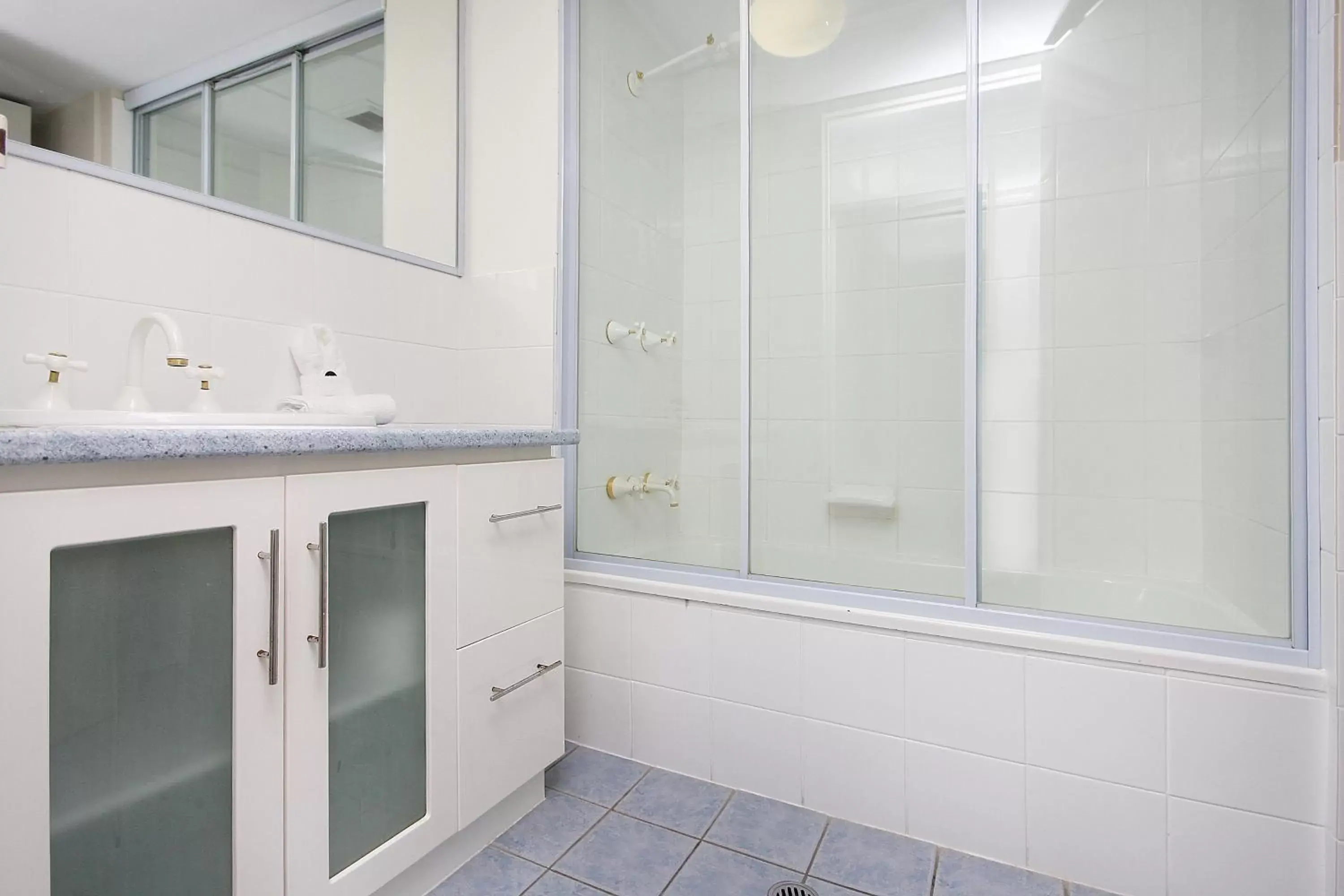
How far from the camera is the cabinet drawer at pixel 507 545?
120 cm

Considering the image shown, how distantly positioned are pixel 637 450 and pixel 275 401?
945 millimetres

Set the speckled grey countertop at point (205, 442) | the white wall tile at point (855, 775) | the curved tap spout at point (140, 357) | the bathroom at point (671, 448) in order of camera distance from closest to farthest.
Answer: the speckled grey countertop at point (205, 442) < the bathroom at point (671, 448) < the curved tap spout at point (140, 357) < the white wall tile at point (855, 775)

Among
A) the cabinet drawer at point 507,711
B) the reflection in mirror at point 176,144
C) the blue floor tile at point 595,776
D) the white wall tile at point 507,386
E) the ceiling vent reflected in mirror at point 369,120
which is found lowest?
the blue floor tile at point 595,776

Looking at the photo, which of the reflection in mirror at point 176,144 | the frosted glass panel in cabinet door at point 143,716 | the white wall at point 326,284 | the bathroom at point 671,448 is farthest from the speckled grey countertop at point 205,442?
the reflection in mirror at point 176,144

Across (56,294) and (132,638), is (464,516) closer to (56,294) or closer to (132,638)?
(132,638)

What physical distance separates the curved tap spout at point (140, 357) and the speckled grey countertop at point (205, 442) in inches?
8.3

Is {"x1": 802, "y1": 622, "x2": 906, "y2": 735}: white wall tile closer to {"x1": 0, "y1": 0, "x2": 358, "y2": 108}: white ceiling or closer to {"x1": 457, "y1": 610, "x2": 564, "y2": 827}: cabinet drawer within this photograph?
{"x1": 457, "y1": 610, "x2": 564, "y2": 827}: cabinet drawer

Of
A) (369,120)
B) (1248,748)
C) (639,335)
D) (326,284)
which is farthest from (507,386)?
(1248,748)

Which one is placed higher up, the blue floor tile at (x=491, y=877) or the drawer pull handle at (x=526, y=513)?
the drawer pull handle at (x=526, y=513)

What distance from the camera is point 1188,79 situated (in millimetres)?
1509

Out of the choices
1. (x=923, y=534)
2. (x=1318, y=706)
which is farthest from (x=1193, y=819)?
(x=923, y=534)

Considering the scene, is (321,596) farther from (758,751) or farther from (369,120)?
(369,120)

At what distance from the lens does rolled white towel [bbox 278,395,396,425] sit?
1.35 metres

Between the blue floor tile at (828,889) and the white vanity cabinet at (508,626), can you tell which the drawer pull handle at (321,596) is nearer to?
the white vanity cabinet at (508,626)
